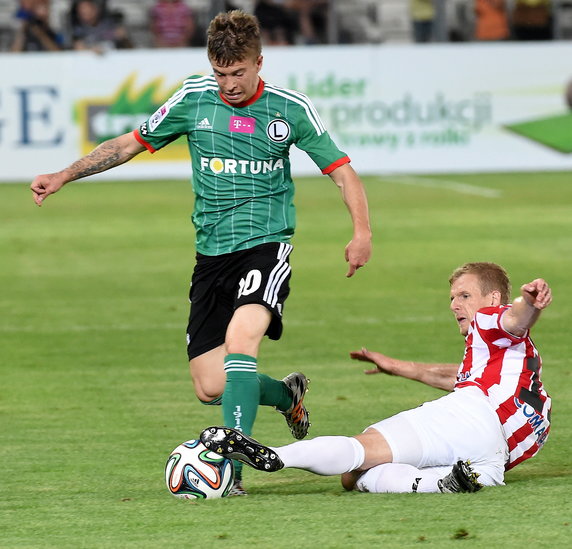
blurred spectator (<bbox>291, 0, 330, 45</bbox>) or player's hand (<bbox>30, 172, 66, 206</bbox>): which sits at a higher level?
player's hand (<bbox>30, 172, 66, 206</bbox>)

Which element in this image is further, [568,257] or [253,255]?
[568,257]

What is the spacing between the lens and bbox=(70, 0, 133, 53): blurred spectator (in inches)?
907

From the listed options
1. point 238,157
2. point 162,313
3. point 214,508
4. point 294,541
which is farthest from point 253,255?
point 162,313

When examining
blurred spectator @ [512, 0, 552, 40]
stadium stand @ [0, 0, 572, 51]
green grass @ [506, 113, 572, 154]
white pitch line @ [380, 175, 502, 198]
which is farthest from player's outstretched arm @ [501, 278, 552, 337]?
blurred spectator @ [512, 0, 552, 40]

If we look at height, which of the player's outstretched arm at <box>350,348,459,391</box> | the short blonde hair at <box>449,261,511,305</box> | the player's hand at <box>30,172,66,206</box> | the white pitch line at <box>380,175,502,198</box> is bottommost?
Answer: the white pitch line at <box>380,175,502,198</box>

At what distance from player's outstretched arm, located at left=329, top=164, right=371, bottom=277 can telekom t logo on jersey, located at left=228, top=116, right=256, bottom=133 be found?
0.43m

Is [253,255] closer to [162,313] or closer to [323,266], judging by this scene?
[162,313]

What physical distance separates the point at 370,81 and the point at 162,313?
11.3 meters

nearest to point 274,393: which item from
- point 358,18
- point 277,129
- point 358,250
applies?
point 358,250

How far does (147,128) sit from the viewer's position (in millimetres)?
6609

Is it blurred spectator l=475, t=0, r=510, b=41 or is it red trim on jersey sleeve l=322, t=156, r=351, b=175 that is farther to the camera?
blurred spectator l=475, t=0, r=510, b=41

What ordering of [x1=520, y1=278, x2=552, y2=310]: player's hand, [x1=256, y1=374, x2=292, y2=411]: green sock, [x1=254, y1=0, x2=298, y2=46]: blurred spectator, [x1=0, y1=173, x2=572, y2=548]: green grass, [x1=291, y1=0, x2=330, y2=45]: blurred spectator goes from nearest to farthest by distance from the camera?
1. [x1=0, y1=173, x2=572, y2=548]: green grass
2. [x1=520, y1=278, x2=552, y2=310]: player's hand
3. [x1=256, y1=374, x2=292, y2=411]: green sock
4. [x1=254, y1=0, x2=298, y2=46]: blurred spectator
5. [x1=291, y1=0, x2=330, y2=45]: blurred spectator

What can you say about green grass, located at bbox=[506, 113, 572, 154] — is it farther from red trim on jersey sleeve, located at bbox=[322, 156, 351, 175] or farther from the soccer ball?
the soccer ball

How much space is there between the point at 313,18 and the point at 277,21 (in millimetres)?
735
